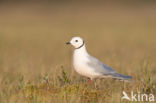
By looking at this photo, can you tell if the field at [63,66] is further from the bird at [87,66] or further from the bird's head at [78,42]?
the bird's head at [78,42]

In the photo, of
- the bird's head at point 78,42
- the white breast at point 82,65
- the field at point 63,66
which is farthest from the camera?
the bird's head at point 78,42

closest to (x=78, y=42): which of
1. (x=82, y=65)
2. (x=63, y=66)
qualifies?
(x=82, y=65)

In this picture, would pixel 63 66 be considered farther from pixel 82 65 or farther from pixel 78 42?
pixel 82 65

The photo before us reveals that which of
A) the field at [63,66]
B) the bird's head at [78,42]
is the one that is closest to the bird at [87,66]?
the bird's head at [78,42]

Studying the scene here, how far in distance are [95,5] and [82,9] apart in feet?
12.8

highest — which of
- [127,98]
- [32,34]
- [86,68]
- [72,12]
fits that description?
[72,12]

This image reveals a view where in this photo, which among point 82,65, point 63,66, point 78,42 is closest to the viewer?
point 82,65

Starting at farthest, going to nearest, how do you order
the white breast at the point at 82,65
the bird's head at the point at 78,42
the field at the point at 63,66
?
1. the bird's head at the point at 78,42
2. the white breast at the point at 82,65
3. the field at the point at 63,66

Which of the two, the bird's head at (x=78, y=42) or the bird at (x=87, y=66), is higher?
the bird's head at (x=78, y=42)

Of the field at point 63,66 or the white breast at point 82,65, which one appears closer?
the field at point 63,66

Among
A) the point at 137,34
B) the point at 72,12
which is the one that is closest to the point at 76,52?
the point at 137,34

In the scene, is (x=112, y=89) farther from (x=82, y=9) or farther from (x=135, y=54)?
(x=82, y=9)

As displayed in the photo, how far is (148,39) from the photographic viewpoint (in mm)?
17719

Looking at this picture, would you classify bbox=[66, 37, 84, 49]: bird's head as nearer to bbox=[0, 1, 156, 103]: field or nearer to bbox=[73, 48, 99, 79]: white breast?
bbox=[73, 48, 99, 79]: white breast
